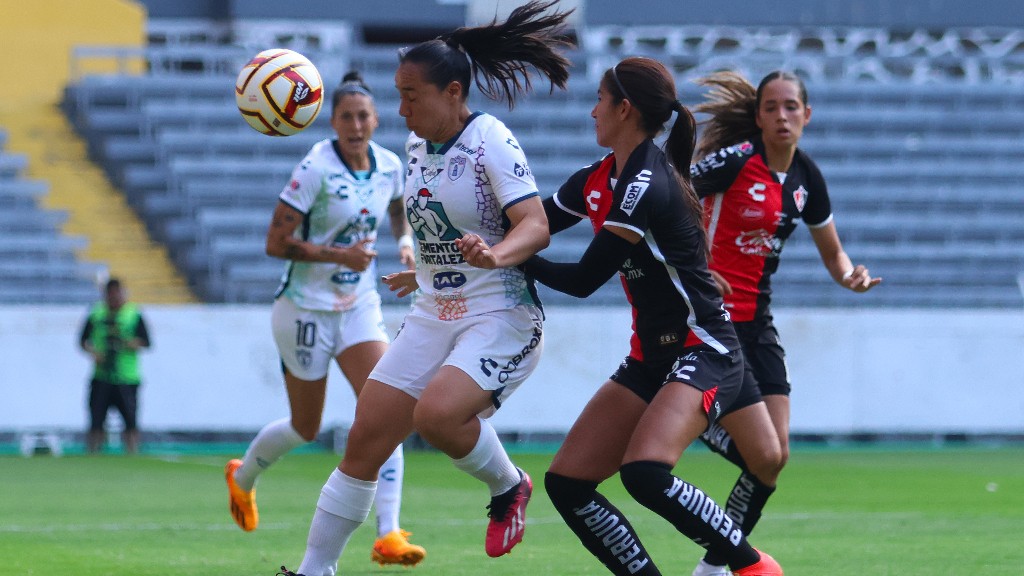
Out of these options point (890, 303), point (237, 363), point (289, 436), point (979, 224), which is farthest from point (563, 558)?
point (979, 224)

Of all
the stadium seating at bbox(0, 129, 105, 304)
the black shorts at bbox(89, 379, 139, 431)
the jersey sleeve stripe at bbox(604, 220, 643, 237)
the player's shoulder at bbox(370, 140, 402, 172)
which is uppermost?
the jersey sleeve stripe at bbox(604, 220, 643, 237)

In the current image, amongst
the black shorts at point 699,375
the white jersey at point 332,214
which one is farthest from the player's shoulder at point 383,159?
the black shorts at point 699,375

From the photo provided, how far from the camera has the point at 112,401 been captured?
16328 mm

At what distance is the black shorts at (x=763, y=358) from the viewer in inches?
276

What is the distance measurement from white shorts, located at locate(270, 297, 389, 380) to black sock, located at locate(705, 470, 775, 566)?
2.27 meters

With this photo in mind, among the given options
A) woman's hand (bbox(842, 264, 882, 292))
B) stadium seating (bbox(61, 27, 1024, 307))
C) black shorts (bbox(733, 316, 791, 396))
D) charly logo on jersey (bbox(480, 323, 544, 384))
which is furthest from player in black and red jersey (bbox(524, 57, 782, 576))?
stadium seating (bbox(61, 27, 1024, 307))

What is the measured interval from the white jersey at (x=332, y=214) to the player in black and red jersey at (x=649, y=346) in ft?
8.31

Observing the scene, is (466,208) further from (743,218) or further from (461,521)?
(461,521)

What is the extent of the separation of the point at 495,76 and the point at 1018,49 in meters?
23.5

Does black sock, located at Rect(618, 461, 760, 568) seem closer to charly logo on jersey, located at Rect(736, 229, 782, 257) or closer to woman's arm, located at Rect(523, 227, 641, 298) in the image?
woman's arm, located at Rect(523, 227, 641, 298)

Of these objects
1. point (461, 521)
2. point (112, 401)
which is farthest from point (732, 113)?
point (112, 401)

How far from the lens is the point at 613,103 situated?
5652mm

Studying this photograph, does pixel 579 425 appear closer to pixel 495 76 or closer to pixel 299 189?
pixel 495 76

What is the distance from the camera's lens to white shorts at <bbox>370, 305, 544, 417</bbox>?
5746mm
